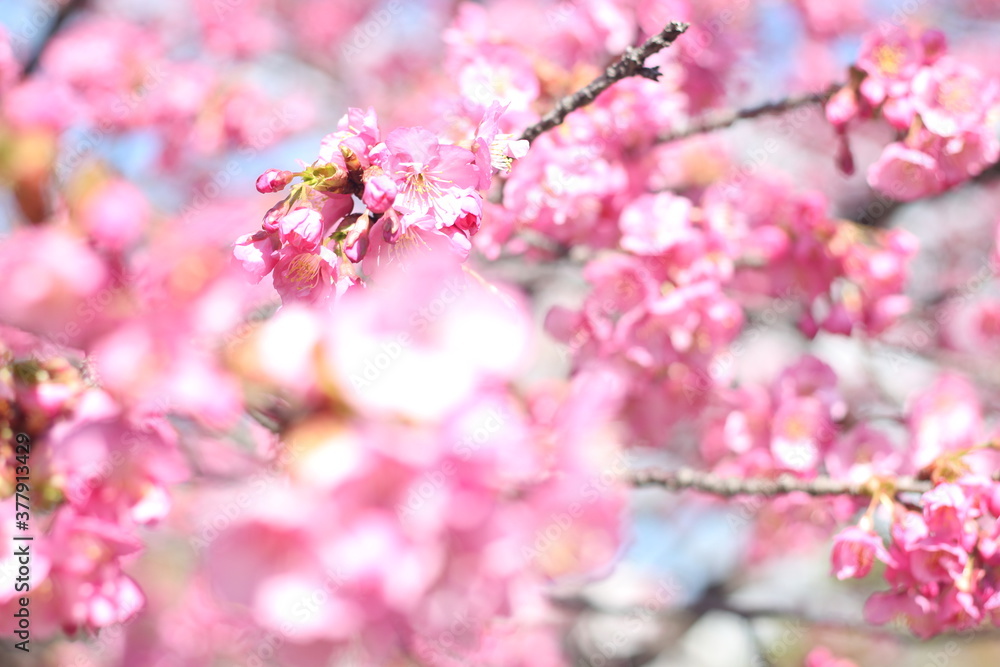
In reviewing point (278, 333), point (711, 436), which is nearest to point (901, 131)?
point (711, 436)

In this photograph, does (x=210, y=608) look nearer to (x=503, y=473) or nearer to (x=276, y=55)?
(x=503, y=473)

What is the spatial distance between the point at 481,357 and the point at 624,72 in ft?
2.89

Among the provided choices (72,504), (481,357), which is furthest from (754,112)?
(72,504)

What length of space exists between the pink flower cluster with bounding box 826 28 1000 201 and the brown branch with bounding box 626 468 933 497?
841 mm

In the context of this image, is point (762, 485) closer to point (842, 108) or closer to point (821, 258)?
point (821, 258)

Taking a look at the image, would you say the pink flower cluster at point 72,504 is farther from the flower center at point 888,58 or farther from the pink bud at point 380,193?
the flower center at point 888,58

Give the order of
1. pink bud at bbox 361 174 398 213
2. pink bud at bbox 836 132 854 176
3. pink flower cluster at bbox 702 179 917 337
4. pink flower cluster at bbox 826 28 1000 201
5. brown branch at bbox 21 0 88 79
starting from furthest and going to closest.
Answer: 1. brown branch at bbox 21 0 88 79
2. pink flower cluster at bbox 702 179 917 337
3. pink bud at bbox 836 132 854 176
4. pink flower cluster at bbox 826 28 1000 201
5. pink bud at bbox 361 174 398 213

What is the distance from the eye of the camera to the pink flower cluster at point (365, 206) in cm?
104

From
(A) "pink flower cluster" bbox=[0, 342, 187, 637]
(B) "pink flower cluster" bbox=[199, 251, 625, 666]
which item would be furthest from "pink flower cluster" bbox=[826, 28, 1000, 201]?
(A) "pink flower cluster" bbox=[0, 342, 187, 637]

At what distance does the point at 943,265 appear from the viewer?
15.4ft

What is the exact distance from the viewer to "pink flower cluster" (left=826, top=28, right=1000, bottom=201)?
176 centimetres

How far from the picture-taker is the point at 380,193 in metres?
1.02

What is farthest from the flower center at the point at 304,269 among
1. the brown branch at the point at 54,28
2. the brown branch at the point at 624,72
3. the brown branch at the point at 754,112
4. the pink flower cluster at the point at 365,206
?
the brown branch at the point at 54,28

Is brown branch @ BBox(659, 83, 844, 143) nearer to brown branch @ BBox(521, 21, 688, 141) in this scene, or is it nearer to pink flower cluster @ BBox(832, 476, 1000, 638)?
brown branch @ BBox(521, 21, 688, 141)
